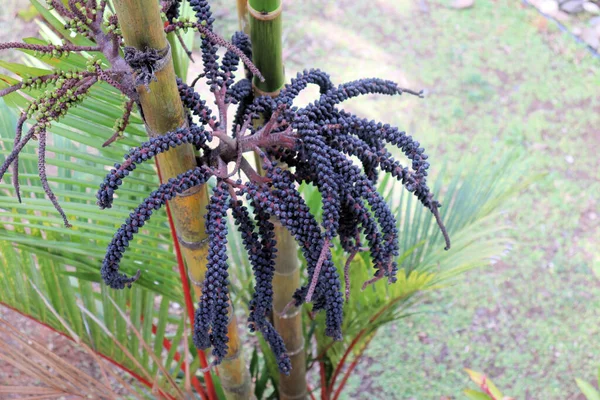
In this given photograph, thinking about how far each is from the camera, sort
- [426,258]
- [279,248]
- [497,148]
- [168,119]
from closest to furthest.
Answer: [168,119]
[279,248]
[426,258]
[497,148]

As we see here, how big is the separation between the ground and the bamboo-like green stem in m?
0.73

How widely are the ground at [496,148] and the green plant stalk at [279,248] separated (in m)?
0.35

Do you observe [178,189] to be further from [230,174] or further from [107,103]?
[107,103]

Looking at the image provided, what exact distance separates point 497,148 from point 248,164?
3.02ft

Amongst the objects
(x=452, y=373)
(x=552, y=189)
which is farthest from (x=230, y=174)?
(x=552, y=189)

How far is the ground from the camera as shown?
1897 mm

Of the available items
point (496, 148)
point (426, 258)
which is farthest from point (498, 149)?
point (426, 258)

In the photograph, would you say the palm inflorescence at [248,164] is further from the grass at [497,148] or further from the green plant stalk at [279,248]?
the grass at [497,148]

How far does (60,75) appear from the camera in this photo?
0.57 metres

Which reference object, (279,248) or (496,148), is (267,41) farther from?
(496,148)

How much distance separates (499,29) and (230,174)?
2.72 meters

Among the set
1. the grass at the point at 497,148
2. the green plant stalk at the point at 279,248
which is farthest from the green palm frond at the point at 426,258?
the grass at the point at 497,148

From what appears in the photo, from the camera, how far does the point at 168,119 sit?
0.63 metres

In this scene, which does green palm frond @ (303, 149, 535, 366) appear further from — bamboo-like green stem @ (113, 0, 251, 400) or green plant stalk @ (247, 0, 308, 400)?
bamboo-like green stem @ (113, 0, 251, 400)
